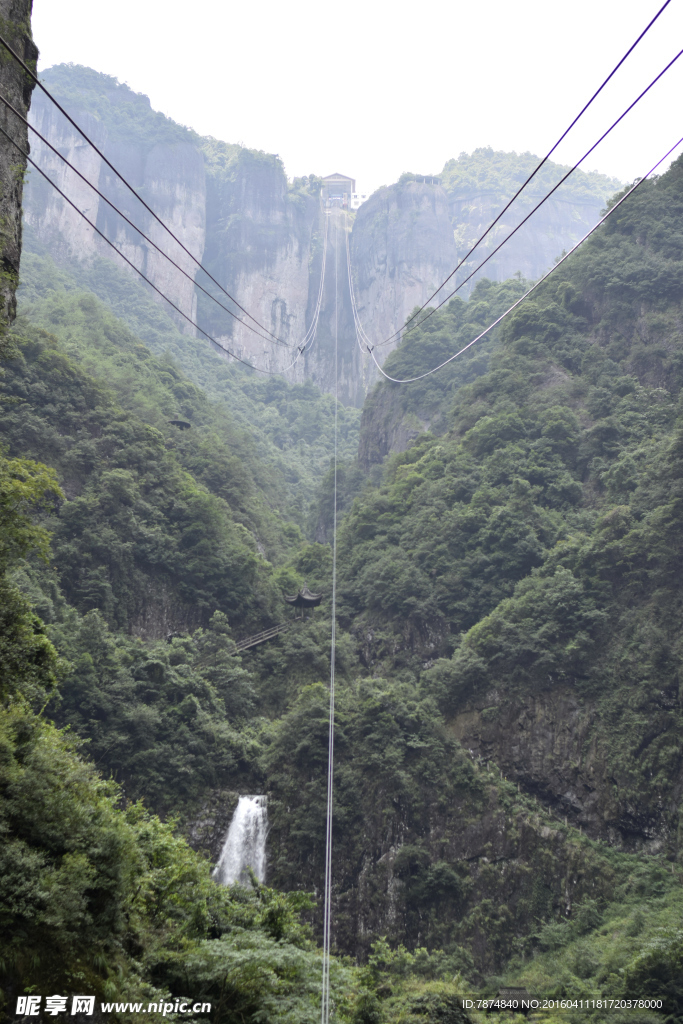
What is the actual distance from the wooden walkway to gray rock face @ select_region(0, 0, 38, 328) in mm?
15449

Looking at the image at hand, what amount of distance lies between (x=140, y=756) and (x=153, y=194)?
63.6 meters

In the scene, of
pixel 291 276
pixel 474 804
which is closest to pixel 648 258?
pixel 474 804

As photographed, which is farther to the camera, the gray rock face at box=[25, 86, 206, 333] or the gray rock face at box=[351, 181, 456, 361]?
the gray rock face at box=[351, 181, 456, 361]

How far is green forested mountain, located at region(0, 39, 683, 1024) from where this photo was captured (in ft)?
22.1

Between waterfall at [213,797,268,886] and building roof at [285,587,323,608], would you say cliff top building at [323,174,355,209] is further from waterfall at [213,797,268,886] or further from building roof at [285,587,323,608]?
waterfall at [213,797,268,886]

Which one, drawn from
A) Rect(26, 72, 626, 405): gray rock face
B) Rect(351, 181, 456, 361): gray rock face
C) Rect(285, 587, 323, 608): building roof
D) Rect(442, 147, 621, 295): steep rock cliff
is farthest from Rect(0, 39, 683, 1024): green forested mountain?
Rect(442, 147, 621, 295): steep rock cliff

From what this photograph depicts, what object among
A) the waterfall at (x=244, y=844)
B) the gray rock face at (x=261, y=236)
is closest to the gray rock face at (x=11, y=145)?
the waterfall at (x=244, y=844)

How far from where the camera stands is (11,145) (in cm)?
786

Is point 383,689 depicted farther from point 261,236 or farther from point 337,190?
point 337,190

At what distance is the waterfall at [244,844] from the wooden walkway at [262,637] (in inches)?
235

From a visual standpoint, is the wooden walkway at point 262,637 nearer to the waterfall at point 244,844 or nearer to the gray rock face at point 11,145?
the waterfall at point 244,844

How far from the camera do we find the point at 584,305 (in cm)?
2617

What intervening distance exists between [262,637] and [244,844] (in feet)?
25.2

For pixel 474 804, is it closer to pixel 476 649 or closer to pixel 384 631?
pixel 476 649
